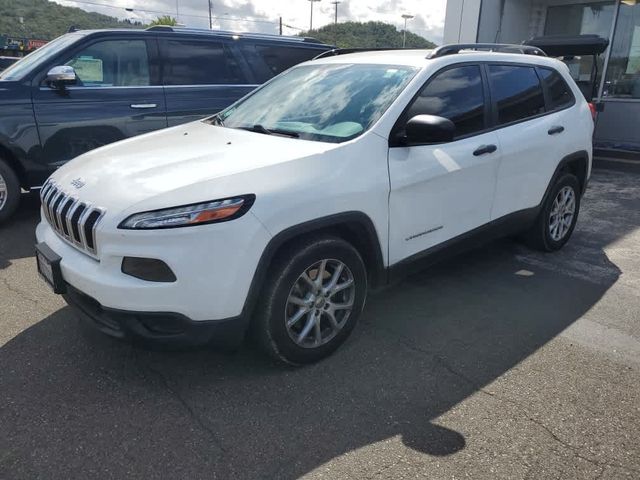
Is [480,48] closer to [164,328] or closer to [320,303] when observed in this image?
[320,303]

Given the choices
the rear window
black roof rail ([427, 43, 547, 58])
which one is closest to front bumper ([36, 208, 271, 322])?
black roof rail ([427, 43, 547, 58])

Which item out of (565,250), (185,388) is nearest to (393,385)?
(185,388)

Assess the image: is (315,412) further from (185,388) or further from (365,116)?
(365,116)

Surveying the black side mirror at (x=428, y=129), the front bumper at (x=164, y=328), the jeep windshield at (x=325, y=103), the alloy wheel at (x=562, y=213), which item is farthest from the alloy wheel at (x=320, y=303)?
the alloy wheel at (x=562, y=213)

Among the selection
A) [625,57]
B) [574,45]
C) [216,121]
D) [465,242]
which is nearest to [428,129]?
[465,242]

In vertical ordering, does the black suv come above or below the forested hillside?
below

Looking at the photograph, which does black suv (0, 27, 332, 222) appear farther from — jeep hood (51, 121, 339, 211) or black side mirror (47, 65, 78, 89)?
jeep hood (51, 121, 339, 211)

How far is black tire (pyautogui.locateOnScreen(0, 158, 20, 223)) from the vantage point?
16.8 feet

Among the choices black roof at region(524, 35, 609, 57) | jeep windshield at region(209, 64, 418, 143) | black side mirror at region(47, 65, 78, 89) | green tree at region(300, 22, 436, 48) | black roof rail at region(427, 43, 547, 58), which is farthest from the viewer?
green tree at region(300, 22, 436, 48)

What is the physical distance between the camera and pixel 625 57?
1062cm

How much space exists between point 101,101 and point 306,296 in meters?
3.80

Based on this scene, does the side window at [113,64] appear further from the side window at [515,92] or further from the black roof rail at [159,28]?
the side window at [515,92]

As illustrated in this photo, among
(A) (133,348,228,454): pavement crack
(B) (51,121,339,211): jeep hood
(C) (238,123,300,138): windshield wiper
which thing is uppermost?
(C) (238,123,300,138): windshield wiper

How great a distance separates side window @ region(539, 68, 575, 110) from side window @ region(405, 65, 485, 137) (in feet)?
3.45
